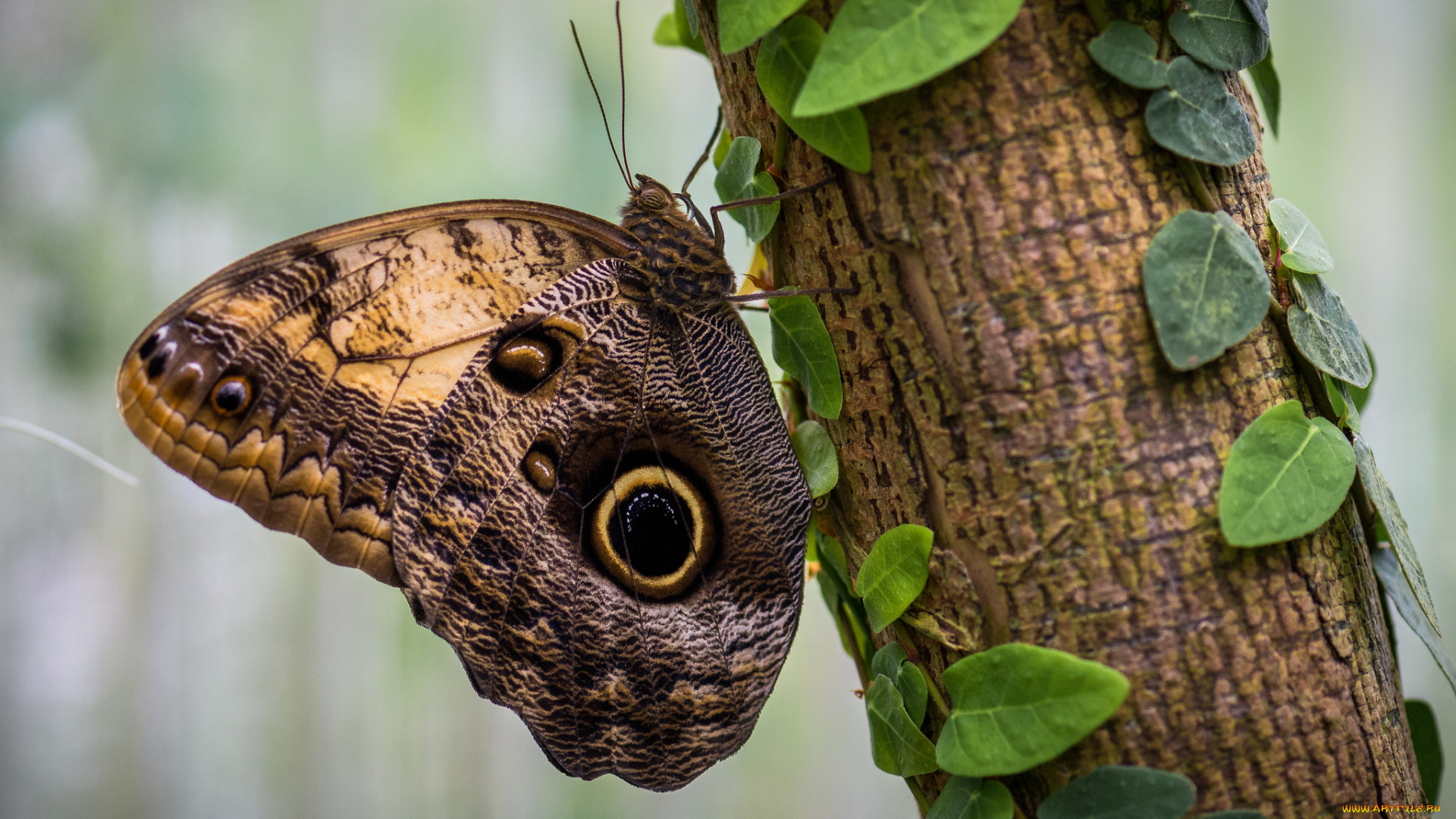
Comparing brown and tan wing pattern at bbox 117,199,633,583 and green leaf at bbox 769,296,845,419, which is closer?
green leaf at bbox 769,296,845,419

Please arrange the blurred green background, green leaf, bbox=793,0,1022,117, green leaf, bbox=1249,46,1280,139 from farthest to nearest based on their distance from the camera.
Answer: the blurred green background → green leaf, bbox=1249,46,1280,139 → green leaf, bbox=793,0,1022,117

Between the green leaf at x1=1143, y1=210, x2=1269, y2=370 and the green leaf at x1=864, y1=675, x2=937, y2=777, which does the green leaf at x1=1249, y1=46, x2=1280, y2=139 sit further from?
the green leaf at x1=864, y1=675, x2=937, y2=777

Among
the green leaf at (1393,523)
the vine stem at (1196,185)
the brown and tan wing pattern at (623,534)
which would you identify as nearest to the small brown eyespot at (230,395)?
the brown and tan wing pattern at (623,534)

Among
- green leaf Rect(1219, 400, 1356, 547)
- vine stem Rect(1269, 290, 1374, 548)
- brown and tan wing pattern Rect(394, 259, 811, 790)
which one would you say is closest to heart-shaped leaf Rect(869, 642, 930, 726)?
brown and tan wing pattern Rect(394, 259, 811, 790)

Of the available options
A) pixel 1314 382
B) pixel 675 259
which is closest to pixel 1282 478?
pixel 1314 382

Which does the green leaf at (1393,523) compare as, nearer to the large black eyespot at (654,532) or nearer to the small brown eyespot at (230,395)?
the large black eyespot at (654,532)

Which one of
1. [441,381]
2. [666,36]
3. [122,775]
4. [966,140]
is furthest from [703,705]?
[122,775]
